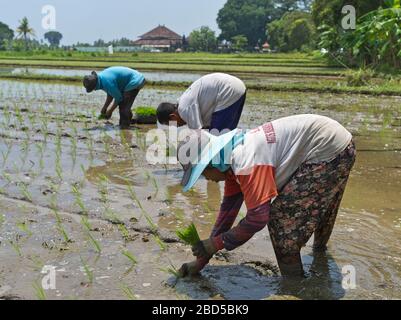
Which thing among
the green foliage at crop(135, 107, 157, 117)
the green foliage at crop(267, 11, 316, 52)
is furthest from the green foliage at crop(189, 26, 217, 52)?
the green foliage at crop(135, 107, 157, 117)

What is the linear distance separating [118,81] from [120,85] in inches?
3.1

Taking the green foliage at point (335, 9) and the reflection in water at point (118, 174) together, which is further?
the green foliage at point (335, 9)

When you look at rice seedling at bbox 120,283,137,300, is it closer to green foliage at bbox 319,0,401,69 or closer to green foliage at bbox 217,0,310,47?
green foliage at bbox 319,0,401,69

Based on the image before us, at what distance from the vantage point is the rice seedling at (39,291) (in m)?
2.74

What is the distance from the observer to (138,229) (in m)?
3.85

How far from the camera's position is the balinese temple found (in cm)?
6731

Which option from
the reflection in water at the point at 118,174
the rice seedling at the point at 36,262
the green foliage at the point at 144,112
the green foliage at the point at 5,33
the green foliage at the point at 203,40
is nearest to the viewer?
the rice seedling at the point at 36,262

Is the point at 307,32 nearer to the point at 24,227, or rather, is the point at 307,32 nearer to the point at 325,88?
the point at 325,88

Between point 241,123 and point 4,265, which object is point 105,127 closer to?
point 241,123

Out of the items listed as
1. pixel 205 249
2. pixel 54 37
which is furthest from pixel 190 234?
pixel 54 37

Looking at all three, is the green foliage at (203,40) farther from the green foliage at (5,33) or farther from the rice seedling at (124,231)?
the rice seedling at (124,231)

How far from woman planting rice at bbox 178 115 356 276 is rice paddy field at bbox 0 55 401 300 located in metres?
0.27

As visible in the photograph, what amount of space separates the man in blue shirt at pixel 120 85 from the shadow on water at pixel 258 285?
15.7 feet

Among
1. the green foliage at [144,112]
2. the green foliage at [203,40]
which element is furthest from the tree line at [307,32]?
the green foliage at [144,112]
